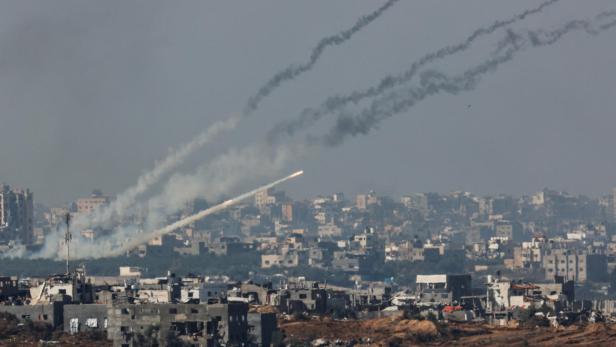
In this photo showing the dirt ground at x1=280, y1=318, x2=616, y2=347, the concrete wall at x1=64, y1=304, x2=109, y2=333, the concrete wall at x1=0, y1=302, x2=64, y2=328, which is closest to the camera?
the dirt ground at x1=280, y1=318, x2=616, y2=347

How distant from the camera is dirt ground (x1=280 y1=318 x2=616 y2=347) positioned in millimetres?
107125

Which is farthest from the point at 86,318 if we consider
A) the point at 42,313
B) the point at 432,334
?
the point at 432,334

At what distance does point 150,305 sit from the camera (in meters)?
106

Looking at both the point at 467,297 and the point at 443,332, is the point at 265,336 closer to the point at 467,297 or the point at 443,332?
the point at 443,332

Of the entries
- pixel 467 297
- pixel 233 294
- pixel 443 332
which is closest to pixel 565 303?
pixel 467 297

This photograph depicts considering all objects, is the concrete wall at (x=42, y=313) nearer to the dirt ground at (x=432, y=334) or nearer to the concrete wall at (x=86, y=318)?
the concrete wall at (x=86, y=318)

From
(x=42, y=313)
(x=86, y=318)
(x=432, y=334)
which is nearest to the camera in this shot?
(x=86, y=318)

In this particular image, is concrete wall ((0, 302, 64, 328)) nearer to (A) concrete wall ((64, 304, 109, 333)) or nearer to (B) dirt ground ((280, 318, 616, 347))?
(A) concrete wall ((64, 304, 109, 333))

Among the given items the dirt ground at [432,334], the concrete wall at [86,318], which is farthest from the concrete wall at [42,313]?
the dirt ground at [432,334]

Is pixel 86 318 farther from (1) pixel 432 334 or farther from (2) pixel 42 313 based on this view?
(1) pixel 432 334

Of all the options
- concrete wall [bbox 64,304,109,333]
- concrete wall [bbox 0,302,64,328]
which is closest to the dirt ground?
concrete wall [bbox 64,304,109,333]

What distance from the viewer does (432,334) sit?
113 m

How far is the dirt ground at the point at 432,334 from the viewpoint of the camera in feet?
351

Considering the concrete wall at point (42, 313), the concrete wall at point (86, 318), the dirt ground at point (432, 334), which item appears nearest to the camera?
the dirt ground at point (432, 334)
